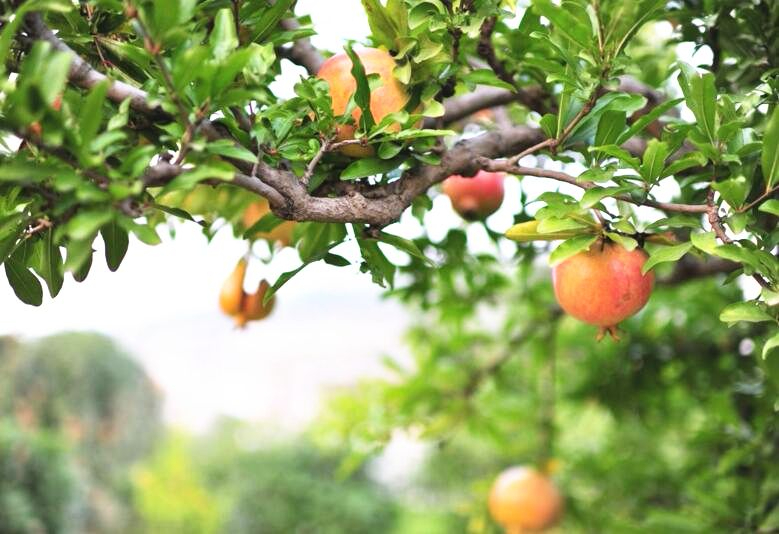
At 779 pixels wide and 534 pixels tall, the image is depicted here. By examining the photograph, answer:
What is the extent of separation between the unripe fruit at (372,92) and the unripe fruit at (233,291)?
1.05 feet

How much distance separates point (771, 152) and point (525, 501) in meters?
0.83

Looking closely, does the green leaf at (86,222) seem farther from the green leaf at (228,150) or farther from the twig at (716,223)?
the twig at (716,223)

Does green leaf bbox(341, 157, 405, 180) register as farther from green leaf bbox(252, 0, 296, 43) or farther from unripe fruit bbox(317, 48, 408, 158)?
green leaf bbox(252, 0, 296, 43)

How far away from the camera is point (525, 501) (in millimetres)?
1258

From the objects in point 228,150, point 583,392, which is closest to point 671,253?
point 228,150

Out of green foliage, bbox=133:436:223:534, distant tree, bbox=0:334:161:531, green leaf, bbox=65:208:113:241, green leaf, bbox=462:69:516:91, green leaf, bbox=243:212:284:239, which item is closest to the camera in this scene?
green leaf, bbox=65:208:113:241

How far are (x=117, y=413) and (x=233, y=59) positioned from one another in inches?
133

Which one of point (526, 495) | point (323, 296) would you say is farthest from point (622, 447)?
point (323, 296)

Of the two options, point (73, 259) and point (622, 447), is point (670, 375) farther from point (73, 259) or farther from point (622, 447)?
point (73, 259)

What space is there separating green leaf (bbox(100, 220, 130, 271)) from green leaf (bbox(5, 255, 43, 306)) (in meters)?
0.06

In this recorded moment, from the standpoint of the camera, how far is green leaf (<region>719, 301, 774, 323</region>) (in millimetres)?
520

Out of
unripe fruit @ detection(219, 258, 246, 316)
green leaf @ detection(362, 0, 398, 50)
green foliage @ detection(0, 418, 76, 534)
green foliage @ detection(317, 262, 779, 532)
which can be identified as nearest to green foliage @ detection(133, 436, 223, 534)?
green foliage @ detection(0, 418, 76, 534)

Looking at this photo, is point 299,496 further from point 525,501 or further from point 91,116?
point 91,116

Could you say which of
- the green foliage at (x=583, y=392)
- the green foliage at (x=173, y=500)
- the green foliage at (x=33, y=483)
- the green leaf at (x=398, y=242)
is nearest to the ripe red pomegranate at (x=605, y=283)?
the green leaf at (x=398, y=242)
